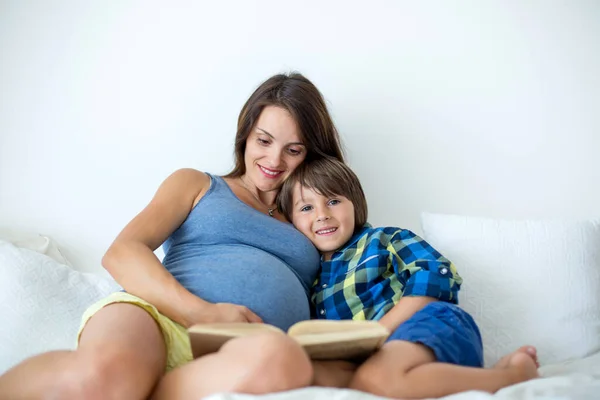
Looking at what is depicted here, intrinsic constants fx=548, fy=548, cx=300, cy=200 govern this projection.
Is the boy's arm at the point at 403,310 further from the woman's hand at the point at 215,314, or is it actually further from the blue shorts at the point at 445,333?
the woman's hand at the point at 215,314

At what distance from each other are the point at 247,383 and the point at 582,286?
105cm

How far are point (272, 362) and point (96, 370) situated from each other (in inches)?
10.6

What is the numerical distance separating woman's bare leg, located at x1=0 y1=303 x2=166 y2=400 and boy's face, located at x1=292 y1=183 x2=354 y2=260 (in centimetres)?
55

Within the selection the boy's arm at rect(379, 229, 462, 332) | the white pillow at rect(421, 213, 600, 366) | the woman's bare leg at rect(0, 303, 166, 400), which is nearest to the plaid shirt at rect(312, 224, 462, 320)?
the boy's arm at rect(379, 229, 462, 332)

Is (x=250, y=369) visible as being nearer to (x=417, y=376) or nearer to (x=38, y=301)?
(x=417, y=376)

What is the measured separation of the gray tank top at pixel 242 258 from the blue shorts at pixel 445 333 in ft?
0.83

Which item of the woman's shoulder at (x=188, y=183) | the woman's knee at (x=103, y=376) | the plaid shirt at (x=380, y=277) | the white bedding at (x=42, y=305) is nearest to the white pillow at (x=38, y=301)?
the white bedding at (x=42, y=305)

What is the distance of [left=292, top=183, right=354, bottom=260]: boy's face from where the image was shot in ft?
4.55

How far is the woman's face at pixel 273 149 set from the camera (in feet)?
4.71

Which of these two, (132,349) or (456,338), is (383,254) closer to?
(456,338)

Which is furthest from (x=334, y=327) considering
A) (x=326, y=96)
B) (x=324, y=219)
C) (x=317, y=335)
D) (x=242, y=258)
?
(x=326, y=96)

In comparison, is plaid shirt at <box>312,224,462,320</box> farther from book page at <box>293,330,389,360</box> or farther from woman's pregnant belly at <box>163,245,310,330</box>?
book page at <box>293,330,389,360</box>

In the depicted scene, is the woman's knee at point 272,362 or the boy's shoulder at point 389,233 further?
the boy's shoulder at point 389,233

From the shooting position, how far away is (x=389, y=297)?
49.3 inches
